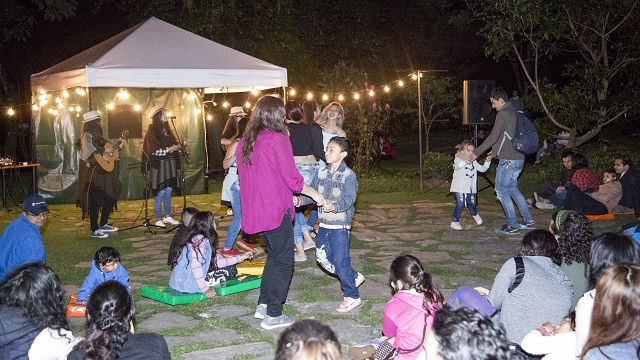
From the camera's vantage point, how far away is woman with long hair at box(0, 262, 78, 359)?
3.68 meters

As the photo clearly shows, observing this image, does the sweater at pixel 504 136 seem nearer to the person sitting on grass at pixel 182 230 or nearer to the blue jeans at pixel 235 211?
the blue jeans at pixel 235 211

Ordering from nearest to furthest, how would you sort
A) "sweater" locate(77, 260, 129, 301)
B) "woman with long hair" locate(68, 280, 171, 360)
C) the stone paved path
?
"woman with long hair" locate(68, 280, 171, 360), the stone paved path, "sweater" locate(77, 260, 129, 301)

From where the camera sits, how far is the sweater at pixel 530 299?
4.18 meters

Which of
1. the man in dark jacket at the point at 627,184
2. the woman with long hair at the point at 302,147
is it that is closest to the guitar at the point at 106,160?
the woman with long hair at the point at 302,147

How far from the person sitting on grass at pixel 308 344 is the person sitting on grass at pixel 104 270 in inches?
135

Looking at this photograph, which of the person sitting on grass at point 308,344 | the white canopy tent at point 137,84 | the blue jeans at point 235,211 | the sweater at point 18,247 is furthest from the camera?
the white canopy tent at point 137,84

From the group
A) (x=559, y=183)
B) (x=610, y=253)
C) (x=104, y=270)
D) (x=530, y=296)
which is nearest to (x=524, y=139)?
(x=559, y=183)

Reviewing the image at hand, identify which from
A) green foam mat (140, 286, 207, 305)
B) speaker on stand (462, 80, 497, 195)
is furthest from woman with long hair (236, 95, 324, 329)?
speaker on stand (462, 80, 497, 195)

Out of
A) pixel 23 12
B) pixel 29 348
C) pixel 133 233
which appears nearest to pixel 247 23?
pixel 23 12

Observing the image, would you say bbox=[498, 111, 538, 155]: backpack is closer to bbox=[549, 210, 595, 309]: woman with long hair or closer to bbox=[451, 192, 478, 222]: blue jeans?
bbox=[451, 192, 478, 222]: blue jeans

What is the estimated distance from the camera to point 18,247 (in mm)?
5777

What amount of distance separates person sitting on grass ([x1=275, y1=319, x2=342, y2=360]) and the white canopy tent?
24.3ft

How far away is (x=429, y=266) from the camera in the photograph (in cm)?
746

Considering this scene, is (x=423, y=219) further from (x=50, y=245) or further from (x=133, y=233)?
(x=50, y=245)
